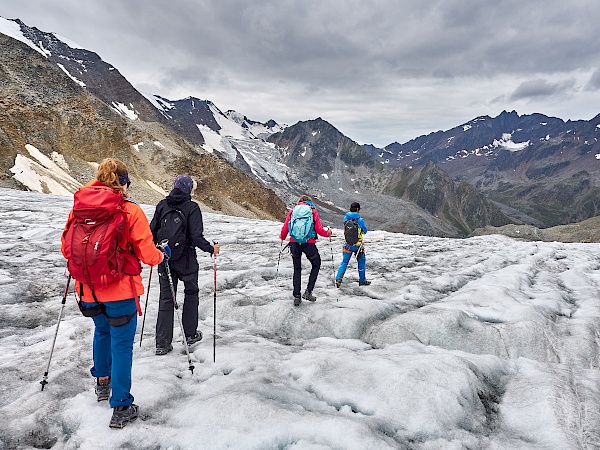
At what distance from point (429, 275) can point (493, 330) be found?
476 centimetres

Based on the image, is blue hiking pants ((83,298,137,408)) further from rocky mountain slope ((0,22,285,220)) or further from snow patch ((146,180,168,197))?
snow patch ((146,180,168,197))

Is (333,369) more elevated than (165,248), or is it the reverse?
(165,248)

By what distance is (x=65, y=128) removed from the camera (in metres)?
57.1

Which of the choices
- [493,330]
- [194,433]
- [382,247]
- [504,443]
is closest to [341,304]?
[493,330]

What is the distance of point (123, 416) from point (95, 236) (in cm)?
215

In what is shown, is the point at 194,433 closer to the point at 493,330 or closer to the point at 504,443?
the point at 504,443

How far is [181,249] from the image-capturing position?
6031mm

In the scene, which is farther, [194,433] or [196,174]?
[196,174]

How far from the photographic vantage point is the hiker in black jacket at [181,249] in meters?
6.01

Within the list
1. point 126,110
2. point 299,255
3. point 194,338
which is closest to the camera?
point 194,338

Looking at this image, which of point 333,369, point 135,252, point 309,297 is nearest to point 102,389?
point 135,252

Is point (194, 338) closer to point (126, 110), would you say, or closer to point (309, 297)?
point (309, 297)

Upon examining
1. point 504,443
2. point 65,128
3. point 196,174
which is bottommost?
point 504,443

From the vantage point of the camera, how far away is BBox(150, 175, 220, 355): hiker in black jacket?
6008mm
